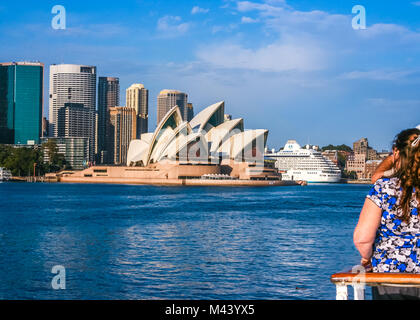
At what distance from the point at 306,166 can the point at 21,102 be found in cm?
6579

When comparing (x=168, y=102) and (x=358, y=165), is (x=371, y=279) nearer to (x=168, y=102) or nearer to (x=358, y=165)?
(x=358, y=165)

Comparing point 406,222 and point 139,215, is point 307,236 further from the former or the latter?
point 406,222

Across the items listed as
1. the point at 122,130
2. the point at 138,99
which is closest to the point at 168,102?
the point at 138,99

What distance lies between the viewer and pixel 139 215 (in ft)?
76.0

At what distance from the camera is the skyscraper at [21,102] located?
116 m

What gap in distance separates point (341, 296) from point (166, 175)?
65608 mm

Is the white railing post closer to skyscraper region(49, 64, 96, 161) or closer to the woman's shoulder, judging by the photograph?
the woman's shoulder

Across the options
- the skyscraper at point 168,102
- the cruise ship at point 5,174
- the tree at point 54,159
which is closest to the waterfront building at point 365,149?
the skyscraper at point 168,102

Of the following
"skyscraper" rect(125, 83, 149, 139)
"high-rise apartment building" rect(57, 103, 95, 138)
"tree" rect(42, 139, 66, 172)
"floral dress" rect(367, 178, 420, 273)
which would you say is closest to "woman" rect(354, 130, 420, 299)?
"floral dress" rect(367, 178, 420, 273)

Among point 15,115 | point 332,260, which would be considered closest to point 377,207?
point 332,260

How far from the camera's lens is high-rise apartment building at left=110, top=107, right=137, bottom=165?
12625cm

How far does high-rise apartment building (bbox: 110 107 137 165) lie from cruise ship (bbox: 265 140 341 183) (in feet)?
168

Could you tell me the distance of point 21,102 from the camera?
386ft

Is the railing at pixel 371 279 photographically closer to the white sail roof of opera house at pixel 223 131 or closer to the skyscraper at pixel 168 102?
the white sail roof of opera house at pixel 223 131
